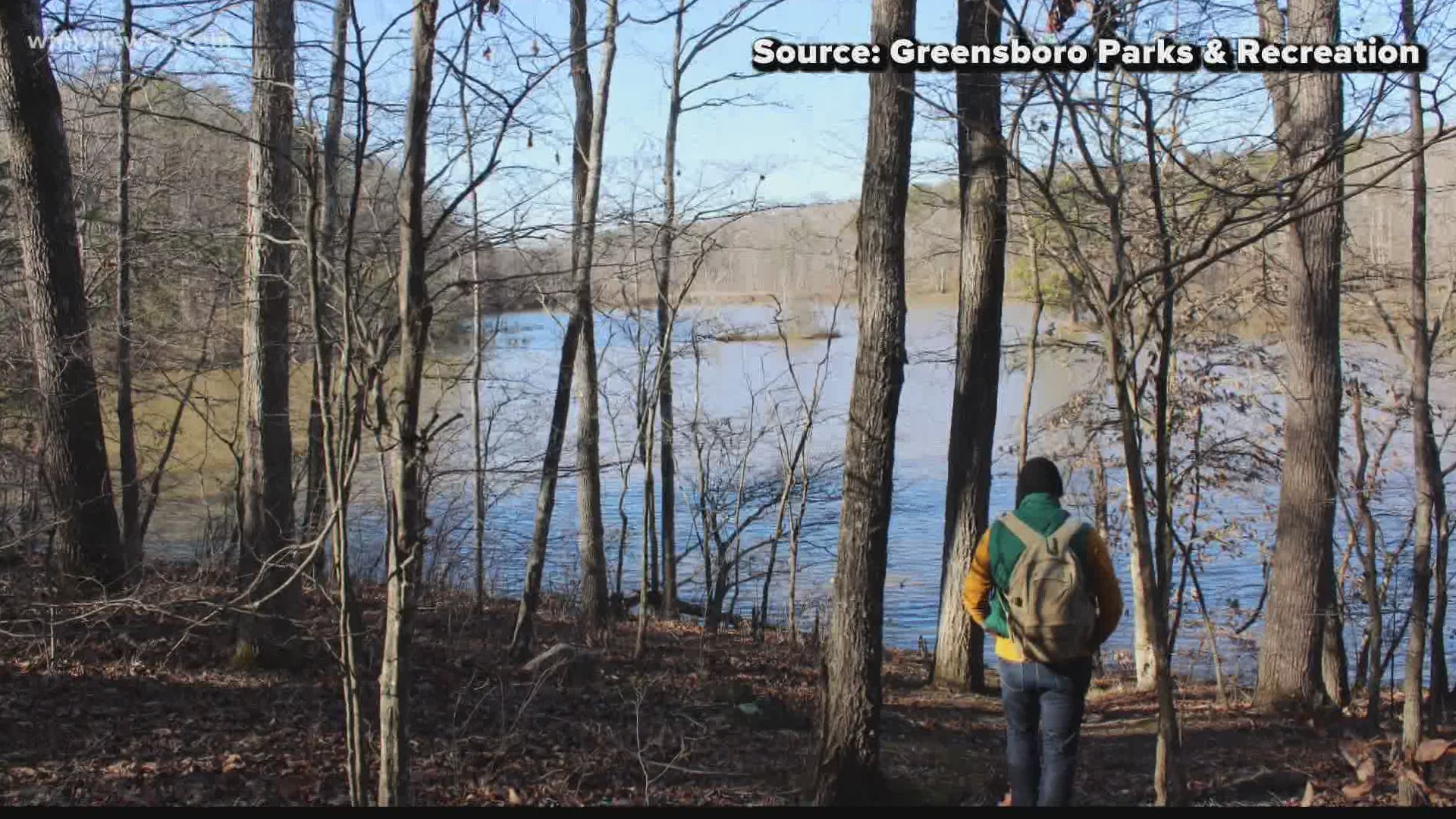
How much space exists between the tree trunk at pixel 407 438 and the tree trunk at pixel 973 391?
6008mm

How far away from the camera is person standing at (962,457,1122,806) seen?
428 centimetres

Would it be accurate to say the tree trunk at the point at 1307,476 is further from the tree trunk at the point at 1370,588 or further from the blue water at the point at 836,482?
the blue water at the point at 836,482

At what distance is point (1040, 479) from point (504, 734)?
3.83 m

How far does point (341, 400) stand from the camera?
3812mm

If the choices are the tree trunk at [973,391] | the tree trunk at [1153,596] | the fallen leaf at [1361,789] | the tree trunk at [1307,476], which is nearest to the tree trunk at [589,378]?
the tree trunk at [973,391]

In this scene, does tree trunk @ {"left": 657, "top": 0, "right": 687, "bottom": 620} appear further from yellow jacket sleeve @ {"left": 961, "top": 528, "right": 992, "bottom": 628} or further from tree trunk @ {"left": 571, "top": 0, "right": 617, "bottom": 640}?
yellow jacket sleeve @ {"left": 961, "top": 528, "right": 992, "bottom": 628}

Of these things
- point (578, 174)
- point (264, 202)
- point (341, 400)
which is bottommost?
point (341, 400)

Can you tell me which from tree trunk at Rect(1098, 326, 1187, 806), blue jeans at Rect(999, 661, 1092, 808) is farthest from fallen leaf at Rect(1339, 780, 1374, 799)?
blue jeans at Rect(999, 661, 1092, 808)

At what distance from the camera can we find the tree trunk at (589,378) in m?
11.7

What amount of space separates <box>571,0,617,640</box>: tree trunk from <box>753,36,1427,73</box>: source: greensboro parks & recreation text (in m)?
5.08

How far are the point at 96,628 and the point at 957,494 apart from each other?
664 cm

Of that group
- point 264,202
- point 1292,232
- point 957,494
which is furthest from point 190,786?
point 1292,232

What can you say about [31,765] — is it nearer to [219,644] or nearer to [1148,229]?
[219,644]

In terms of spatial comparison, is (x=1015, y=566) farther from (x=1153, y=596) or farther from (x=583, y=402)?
(x=583, y=402)
